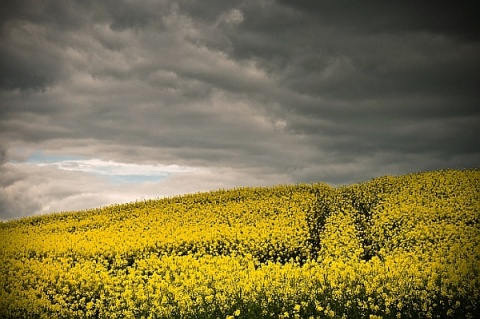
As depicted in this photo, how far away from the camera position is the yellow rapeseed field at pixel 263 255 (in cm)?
1405

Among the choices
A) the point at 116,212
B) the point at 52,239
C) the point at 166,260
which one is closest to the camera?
the point at 166,260

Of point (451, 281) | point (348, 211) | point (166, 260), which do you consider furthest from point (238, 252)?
point (451, 281)

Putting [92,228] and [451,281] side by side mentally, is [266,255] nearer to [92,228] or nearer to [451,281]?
[451,281]

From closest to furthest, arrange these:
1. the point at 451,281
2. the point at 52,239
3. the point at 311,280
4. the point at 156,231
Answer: the point at 451,281
the point at 311,280
the point at 156,231
the point at 52,239

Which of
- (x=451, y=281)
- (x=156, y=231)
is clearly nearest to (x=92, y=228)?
(x=156, y=231)

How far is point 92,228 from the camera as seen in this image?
35.6 m

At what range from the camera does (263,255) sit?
24.9 m

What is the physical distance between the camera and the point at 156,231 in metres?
29.7

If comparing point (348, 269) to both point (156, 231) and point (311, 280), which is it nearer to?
point (311, 280)

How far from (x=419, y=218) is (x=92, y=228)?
2468 cm

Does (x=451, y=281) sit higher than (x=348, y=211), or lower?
lower

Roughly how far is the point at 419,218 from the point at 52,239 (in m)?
25.0

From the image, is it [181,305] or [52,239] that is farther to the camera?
[52,239]

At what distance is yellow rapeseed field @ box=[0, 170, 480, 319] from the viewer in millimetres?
14055
